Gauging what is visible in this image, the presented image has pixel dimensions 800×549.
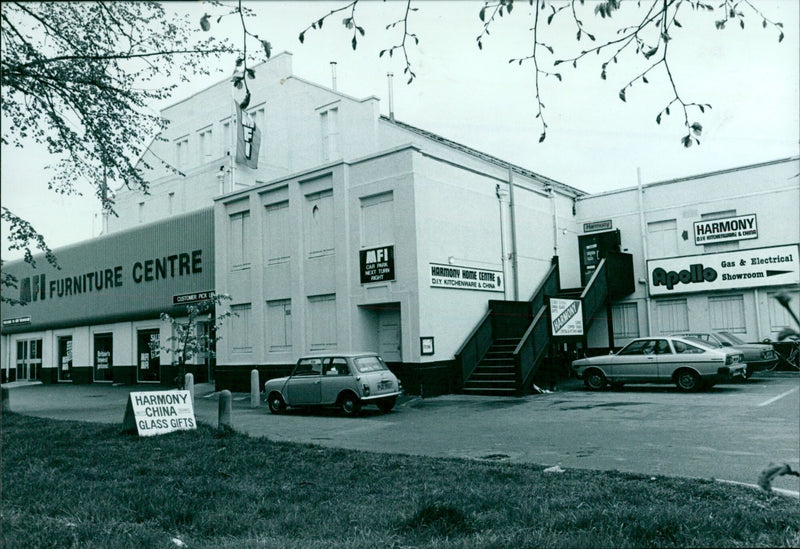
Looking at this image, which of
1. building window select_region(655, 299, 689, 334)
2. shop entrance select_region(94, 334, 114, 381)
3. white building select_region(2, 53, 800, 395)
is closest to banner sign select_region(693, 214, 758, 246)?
white building select_region(2, 53, 800, 395)

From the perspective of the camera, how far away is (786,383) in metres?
19.8

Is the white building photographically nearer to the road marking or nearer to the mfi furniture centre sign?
the mfi furniture centre sign

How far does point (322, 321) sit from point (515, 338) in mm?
6584

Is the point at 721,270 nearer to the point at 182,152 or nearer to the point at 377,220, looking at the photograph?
the point at 377,220

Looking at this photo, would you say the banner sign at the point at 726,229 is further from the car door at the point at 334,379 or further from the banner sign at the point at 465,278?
the car door at the point at 334,379

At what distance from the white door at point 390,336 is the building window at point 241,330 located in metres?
5.76

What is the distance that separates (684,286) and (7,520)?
25.8m

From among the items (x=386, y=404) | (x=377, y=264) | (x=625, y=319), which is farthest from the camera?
(x=625, y=319)

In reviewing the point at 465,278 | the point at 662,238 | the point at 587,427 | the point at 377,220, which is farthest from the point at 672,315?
the point at 587,427

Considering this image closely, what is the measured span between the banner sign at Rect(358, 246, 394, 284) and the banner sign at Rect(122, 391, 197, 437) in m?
9.38

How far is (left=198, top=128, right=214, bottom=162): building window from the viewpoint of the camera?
120ft

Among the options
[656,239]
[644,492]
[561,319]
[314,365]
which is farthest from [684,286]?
[644,492]

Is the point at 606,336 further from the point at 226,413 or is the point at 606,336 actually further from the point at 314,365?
the point at 226,413

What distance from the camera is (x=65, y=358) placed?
3831 cm
